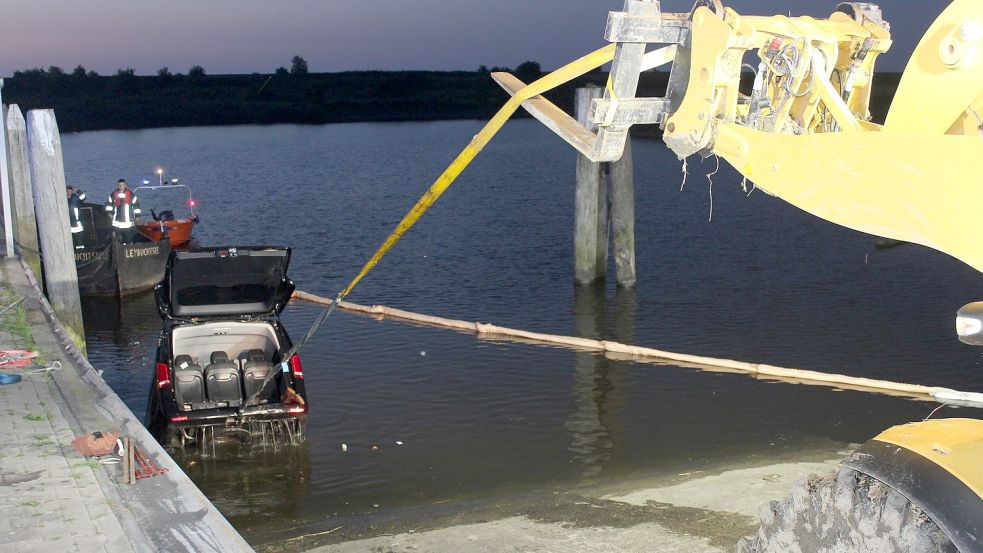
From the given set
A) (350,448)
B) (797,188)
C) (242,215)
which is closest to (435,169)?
(242,215)

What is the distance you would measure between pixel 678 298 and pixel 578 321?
9.12 feet

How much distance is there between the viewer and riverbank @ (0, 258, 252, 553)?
6.43m

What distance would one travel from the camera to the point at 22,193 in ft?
58.4

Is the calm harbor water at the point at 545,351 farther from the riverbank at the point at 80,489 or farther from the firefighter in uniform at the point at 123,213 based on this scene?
the riverbank at the point at 80,489

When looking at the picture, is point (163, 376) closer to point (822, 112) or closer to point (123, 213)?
point (822, 112)

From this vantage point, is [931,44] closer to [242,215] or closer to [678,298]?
[678,298]

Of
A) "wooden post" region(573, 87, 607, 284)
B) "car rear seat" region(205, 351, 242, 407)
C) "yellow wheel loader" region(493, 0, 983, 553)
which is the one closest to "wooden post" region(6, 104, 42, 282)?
"car rear seat" region(205, 351, 242, 407)

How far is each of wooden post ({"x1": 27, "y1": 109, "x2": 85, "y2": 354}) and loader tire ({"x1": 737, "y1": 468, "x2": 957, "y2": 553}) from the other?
12.6m

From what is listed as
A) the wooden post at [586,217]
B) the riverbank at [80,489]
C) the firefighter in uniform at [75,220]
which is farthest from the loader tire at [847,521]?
the firefighter in uniform at [75,220]

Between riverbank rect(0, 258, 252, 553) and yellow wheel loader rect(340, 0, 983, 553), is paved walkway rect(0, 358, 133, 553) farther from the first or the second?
yellow wheel loader rect(340, 0, 983, 553)

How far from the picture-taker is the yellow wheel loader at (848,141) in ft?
11.7

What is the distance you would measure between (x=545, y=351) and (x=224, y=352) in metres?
6.44

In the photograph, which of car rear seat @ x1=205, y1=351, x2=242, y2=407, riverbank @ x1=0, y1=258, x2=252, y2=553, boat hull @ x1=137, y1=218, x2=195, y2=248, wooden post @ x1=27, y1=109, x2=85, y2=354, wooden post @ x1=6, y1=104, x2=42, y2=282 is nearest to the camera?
riverbank @ x1=0, y1=258, x2=252, y2=553

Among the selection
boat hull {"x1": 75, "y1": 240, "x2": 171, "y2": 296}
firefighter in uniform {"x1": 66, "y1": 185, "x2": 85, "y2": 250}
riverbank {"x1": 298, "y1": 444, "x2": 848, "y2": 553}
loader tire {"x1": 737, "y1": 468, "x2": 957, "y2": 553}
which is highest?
loader tire {"x1": 737, "y1": 468, "x2": 957, "y2": 553}
